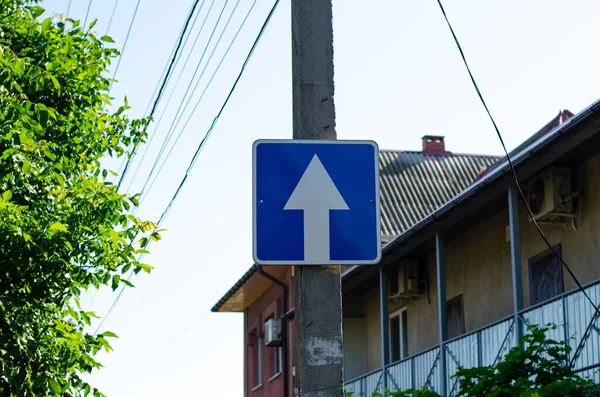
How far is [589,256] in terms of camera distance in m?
15.3

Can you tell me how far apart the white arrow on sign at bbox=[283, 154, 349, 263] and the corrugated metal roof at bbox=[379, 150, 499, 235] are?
63.2 feet

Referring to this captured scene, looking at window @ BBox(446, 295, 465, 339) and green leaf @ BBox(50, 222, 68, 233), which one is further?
window @ BBox(446, 295, 465, 339)

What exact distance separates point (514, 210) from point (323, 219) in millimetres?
10020

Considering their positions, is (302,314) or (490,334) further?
(490,334)

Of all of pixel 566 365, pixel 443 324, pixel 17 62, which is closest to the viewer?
pixel 17 62

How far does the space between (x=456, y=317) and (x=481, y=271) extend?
1.64 m

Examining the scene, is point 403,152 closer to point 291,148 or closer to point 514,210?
point 514,210

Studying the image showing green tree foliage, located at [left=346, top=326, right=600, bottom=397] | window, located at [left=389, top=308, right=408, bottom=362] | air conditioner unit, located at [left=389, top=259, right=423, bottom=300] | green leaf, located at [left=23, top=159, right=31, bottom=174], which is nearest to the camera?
green leaf, located at [left=23, top=159, right=31, bottom=174]

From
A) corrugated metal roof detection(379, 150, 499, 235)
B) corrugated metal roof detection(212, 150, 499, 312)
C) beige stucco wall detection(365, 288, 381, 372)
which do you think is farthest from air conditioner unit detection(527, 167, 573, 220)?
corrugated metal roof detection(379, 150, 499, 235)

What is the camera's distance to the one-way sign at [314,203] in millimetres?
5430

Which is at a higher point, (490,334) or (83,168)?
(83,168)

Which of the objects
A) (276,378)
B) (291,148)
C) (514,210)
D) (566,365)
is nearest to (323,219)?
(291,148)

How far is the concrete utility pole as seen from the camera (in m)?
5.20

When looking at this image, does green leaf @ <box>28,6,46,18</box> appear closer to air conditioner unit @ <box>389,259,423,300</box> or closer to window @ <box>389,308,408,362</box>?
air conditioner unit @ <box>389,259,423,300</box>
